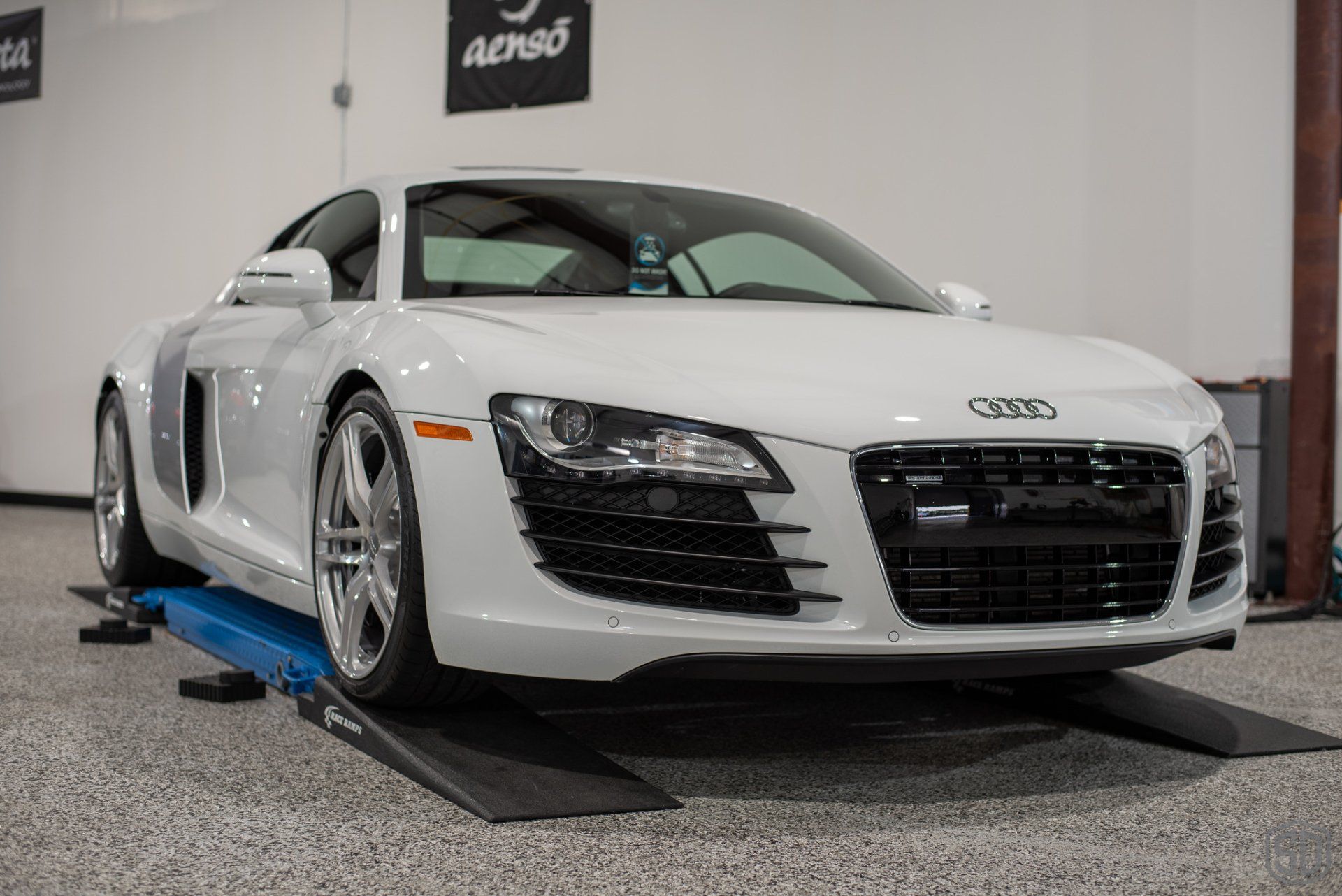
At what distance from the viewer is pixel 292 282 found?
9.58 ft

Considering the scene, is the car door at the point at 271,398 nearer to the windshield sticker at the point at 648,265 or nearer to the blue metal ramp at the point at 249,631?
the blue metal ramp at the point at 249,631

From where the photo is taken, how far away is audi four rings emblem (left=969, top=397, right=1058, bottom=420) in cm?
228

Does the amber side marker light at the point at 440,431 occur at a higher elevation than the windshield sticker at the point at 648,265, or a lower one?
lower

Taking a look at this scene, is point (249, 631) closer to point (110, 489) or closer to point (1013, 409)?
point (110, 489)

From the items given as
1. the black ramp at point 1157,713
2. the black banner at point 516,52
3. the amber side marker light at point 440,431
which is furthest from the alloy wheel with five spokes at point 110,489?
the black banner at point 516,52

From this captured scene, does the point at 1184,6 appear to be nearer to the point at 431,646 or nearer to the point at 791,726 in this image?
the point at 791,726

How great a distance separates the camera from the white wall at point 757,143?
234 inches

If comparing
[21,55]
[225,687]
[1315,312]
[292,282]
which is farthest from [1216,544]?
[21,55]

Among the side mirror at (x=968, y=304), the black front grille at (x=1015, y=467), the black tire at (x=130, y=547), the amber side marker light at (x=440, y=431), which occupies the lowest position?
the black tire at (x=130, y=547)

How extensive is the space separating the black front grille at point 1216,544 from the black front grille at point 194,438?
2.56 meters

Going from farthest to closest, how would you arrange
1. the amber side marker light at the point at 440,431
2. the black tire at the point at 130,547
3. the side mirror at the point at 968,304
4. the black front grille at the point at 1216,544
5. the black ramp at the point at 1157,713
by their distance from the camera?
the black tire at the point at 130,547, the side mirror at the point at 968,304, the black ramp at the point at 1157,713, the black front grille at the point at 1216,544, the amber side marker light at the point at 440,431

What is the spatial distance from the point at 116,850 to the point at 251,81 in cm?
779

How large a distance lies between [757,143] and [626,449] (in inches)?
205

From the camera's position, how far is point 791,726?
9.58 ft
